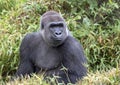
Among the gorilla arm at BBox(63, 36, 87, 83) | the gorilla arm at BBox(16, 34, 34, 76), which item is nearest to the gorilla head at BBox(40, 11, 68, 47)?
the gorilla arm at BBox(63, 36, 87, 83)

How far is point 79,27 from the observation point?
238 inches

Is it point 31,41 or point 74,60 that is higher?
point 31,41

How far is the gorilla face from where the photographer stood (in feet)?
15.6

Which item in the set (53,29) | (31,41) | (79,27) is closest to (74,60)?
(53,29)

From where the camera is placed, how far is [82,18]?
6.20 m

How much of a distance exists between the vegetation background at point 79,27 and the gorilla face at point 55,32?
832mm

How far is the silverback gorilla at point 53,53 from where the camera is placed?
15.8 feet

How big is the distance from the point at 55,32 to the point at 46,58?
15.7 inches

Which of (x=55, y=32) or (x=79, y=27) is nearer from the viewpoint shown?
(x=55, y=32)

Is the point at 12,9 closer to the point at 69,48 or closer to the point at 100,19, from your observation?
the point at 100,19

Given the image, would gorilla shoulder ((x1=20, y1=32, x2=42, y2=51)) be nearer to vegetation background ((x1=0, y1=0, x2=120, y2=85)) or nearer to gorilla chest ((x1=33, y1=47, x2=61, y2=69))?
gorilla chest ((x1=33, y1=47, x2=61, y2=69))

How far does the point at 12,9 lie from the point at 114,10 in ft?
4.95

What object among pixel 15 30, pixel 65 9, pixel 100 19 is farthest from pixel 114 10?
pixel 15 30

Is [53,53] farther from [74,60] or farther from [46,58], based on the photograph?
[74,60]
